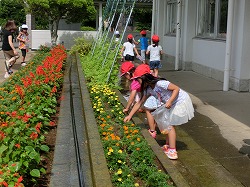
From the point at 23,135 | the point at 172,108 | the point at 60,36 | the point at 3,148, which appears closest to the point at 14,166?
the point at 3,148

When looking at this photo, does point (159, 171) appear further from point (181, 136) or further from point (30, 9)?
point (30, 9)

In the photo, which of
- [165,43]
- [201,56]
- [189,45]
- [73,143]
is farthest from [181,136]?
[165,43]

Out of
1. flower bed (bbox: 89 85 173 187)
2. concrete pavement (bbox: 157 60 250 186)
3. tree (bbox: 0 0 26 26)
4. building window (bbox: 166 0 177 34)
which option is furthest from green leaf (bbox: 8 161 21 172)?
tree (bbox: 0 0 26 26)

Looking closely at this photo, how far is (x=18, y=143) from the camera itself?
4.36 metres

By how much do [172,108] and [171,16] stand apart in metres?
13.5

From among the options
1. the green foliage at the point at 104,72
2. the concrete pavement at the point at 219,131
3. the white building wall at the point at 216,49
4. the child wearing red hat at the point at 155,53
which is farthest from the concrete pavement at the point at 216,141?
the green foliage at the point at 104,72

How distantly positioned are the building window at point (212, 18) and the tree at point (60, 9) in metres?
10.3

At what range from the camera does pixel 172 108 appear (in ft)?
17.6

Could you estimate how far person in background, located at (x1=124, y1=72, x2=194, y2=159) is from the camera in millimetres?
5234

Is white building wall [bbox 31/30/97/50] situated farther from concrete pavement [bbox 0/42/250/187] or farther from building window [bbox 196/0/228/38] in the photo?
concrete pavement [bbox 0/42/250/187]

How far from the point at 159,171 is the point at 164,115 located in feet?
3.99

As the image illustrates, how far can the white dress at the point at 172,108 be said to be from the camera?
5.30 metres

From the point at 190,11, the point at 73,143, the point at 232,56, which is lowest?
the point at 73,143

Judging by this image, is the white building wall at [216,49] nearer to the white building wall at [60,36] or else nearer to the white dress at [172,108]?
the white dress at [172,108]
